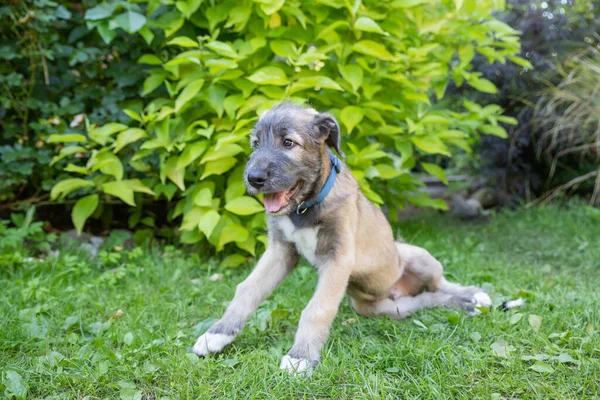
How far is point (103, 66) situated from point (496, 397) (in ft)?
17.5

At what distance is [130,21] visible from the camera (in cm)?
484

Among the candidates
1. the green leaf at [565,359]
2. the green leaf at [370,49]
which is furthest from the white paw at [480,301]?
the green leaf at [370,49]

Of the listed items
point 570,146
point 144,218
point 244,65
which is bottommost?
point 144,218

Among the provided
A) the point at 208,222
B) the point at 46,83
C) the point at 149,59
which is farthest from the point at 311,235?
the point at 46,83

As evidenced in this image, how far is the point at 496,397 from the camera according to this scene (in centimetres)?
262

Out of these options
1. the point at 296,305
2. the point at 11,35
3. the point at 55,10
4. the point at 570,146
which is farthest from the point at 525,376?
the point at 570,146

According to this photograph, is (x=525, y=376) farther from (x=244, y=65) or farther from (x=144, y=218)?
(x=144, y=218)

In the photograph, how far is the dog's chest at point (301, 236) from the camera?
138 inches

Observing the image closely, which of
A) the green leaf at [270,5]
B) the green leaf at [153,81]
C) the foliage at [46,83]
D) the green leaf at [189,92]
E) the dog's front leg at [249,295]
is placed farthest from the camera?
the foliage at [46,83]

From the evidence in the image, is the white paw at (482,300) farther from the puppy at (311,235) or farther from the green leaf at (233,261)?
the green leaf at (233,261)

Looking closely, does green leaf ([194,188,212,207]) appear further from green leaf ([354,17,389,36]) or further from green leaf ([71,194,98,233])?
green leaf ([354,17,389,36])

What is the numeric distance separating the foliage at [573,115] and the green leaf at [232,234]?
4.85 metres

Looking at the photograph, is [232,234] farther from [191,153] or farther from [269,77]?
[269,77]

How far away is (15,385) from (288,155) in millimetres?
1839
